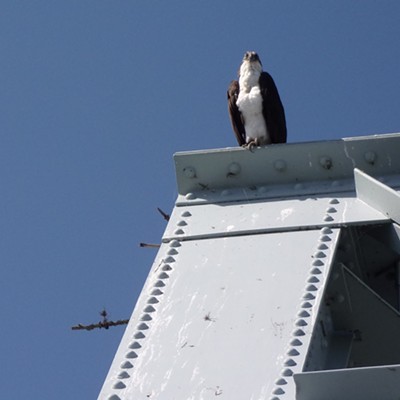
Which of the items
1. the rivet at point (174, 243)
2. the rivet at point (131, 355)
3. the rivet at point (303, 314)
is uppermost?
the rivet at point (174, 243)

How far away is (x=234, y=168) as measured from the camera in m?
4.13

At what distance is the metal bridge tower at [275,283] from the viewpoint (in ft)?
9.16

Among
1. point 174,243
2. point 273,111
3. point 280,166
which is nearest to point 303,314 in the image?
point 174,243

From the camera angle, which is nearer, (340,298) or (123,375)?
(123,375)

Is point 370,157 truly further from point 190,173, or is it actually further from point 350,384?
point 350,384

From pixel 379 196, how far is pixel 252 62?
3.37 metres

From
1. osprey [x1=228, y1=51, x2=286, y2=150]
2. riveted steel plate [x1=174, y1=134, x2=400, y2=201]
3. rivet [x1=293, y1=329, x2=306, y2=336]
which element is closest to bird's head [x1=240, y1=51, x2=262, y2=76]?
osprey [x1=228, y1=51, x2=286, y2=150]

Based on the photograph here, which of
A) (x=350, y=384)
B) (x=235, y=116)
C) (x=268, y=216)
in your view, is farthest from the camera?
(x=235, y=116)

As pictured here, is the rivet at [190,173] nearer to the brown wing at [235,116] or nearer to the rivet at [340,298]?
the rivet at [340,298]

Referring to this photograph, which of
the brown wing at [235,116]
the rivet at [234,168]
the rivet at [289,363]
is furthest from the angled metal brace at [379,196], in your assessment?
the brown wing at [235,116]

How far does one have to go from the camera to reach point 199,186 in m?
4.15

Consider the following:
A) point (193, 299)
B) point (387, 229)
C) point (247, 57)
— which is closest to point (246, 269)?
point (193, 299)

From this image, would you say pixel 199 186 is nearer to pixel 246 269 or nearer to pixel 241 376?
pixel 246 269

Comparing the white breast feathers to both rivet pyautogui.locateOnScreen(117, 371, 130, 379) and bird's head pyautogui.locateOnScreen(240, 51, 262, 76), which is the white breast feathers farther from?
rivet pyautogui.locateOnScreen(117, 371, 130, 379)
